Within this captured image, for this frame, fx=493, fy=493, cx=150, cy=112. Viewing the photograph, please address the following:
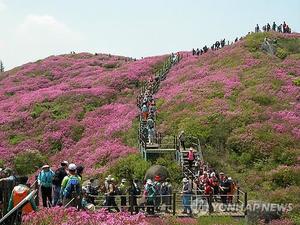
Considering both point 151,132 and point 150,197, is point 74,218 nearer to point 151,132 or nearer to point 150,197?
point 150,197

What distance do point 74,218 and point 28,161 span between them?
79.7ft

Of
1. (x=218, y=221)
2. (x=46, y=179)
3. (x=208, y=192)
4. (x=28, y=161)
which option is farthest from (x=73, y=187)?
(x=28, y=161)

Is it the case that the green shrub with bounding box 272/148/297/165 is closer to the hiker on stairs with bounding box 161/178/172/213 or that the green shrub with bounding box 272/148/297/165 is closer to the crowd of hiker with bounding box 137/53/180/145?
the crowd of hiker with bounding box 137/53/180/145

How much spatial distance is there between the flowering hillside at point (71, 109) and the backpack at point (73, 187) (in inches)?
619

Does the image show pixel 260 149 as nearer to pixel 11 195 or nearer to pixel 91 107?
pixel 11 195

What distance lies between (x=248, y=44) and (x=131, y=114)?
19.7m

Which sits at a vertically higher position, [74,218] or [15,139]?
[74,218]

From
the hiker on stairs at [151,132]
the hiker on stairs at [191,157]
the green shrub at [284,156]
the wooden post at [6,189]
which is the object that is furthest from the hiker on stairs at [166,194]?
the green shrub at [284,156]

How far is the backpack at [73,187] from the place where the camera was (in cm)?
1495

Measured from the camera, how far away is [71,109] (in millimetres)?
47969

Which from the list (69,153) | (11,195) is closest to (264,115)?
(69,153)

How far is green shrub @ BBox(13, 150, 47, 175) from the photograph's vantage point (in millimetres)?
35531

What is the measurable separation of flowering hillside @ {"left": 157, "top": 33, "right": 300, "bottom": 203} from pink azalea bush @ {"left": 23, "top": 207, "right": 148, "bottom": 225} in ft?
35.7

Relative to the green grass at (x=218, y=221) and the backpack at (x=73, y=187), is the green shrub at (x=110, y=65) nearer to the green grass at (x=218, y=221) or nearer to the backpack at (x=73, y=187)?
the green grass at (x=218, y=221)
